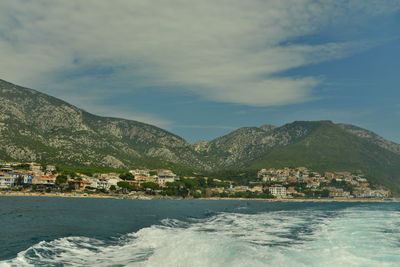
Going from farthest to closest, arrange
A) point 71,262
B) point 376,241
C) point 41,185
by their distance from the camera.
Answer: point 41,185
point 376,241
point 71,262

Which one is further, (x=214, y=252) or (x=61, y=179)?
(x=61, y=179)

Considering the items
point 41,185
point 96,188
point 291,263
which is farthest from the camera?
point 96,188

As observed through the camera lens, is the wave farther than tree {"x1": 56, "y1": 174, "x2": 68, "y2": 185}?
No

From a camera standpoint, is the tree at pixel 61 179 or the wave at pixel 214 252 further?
the tree at pixel 61 179

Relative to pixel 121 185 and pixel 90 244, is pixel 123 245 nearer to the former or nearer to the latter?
pixel 90 244

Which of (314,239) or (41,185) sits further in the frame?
(41,185)

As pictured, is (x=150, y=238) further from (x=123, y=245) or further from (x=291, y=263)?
(x=291, y=263)

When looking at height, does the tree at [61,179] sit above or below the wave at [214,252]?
above

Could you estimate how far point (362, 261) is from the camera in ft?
67.2

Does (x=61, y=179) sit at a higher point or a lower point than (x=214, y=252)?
higher

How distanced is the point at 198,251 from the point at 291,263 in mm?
5942

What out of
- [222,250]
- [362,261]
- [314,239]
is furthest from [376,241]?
[222,250]

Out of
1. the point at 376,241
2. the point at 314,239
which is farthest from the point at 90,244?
the point at 376,241

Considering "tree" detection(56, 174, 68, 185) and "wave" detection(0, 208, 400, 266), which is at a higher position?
"tree" detection(56, 174, 68, 185)
